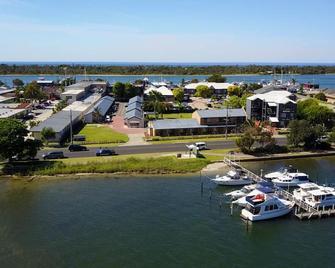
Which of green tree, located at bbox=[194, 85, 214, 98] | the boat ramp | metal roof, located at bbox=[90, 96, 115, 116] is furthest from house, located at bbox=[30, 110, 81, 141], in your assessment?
green tree, located at bbox=[194, 85, 214, 98]

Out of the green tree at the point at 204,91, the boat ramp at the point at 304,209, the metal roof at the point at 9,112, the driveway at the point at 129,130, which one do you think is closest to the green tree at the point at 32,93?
the metal roof at the point at 9,112

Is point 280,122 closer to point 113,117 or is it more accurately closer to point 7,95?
point 113,117

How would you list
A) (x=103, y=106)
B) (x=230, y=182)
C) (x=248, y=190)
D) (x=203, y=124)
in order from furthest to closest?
(x=103, y=106) → (x=203, y=124) → (x=230, y=182) → (x=248, y=190)

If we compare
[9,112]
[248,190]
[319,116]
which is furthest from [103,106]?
[248,190]

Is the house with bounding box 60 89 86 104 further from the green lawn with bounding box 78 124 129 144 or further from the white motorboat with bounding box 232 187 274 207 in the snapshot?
the white motorboat with bounding box 232 187 274 207

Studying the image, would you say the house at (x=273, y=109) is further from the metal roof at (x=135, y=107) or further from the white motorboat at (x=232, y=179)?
the white motorboat at (x=232, y=179)

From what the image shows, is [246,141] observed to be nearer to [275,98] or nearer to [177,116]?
[275,98]

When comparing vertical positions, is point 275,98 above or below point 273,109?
above

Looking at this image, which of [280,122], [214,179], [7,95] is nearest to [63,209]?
[214,179]
